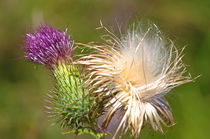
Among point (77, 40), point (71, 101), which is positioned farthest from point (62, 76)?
point (77, 40)

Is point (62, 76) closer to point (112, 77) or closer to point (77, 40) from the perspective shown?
point (112, 77)

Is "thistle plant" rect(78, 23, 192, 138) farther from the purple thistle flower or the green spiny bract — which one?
the purple thistle flower

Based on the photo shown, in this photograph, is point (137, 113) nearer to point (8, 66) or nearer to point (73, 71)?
point (73, 71)

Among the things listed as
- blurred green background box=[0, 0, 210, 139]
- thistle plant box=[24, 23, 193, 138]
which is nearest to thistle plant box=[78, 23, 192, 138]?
thistle plant box=[24, 23, 193, 138]

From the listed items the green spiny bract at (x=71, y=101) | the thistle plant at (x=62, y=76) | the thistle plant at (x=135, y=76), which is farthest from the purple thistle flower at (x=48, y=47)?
the thistle plant at (x=135, y=76)

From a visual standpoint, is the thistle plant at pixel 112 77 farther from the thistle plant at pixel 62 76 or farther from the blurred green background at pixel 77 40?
the blurred green background at pixel 77 40

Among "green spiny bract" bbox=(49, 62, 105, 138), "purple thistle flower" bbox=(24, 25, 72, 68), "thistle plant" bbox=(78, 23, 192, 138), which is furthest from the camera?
"purple thistle flower" bbox=(24, 25, 72, 68)

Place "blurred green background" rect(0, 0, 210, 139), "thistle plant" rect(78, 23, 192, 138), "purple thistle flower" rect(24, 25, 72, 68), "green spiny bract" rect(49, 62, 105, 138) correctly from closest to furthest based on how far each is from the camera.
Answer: "thistle plant" rect(78, 23, 192, 138), "green spiny bract" rect(49, 62, 105, 138), "purple thistle flower" rect(24, 25, 72, 68), "blurred green background" rect(0, 0, 210, 139)
